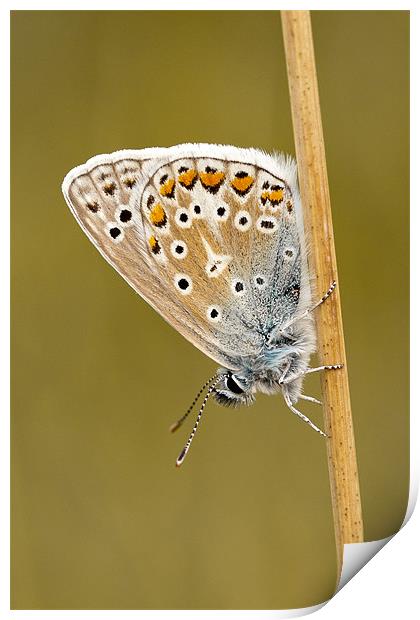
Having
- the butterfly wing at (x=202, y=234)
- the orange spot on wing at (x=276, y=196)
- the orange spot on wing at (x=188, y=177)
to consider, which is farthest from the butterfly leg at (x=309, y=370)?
the orange spot on wing at (x=188, y=177)

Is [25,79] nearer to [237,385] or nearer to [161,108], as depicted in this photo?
[161,108]

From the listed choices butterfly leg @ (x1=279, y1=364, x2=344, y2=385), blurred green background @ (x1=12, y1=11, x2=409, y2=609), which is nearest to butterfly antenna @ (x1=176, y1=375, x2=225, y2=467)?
blurred green background @ (x1=12, y1=11, x2=409, y2=609)

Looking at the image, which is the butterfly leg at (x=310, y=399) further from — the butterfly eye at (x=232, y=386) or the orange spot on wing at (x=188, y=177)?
the orange spot on wing at (x=188, y=177)

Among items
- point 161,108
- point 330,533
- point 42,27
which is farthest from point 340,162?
point 330,533

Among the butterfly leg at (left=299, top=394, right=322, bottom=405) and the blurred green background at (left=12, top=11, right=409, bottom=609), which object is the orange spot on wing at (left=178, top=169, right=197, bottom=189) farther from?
the butterfly leg at (left=299, top=394, right=322, bottom=405)

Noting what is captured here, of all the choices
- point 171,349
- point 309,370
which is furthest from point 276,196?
point 171,349

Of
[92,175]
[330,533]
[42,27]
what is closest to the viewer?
[92,175]
